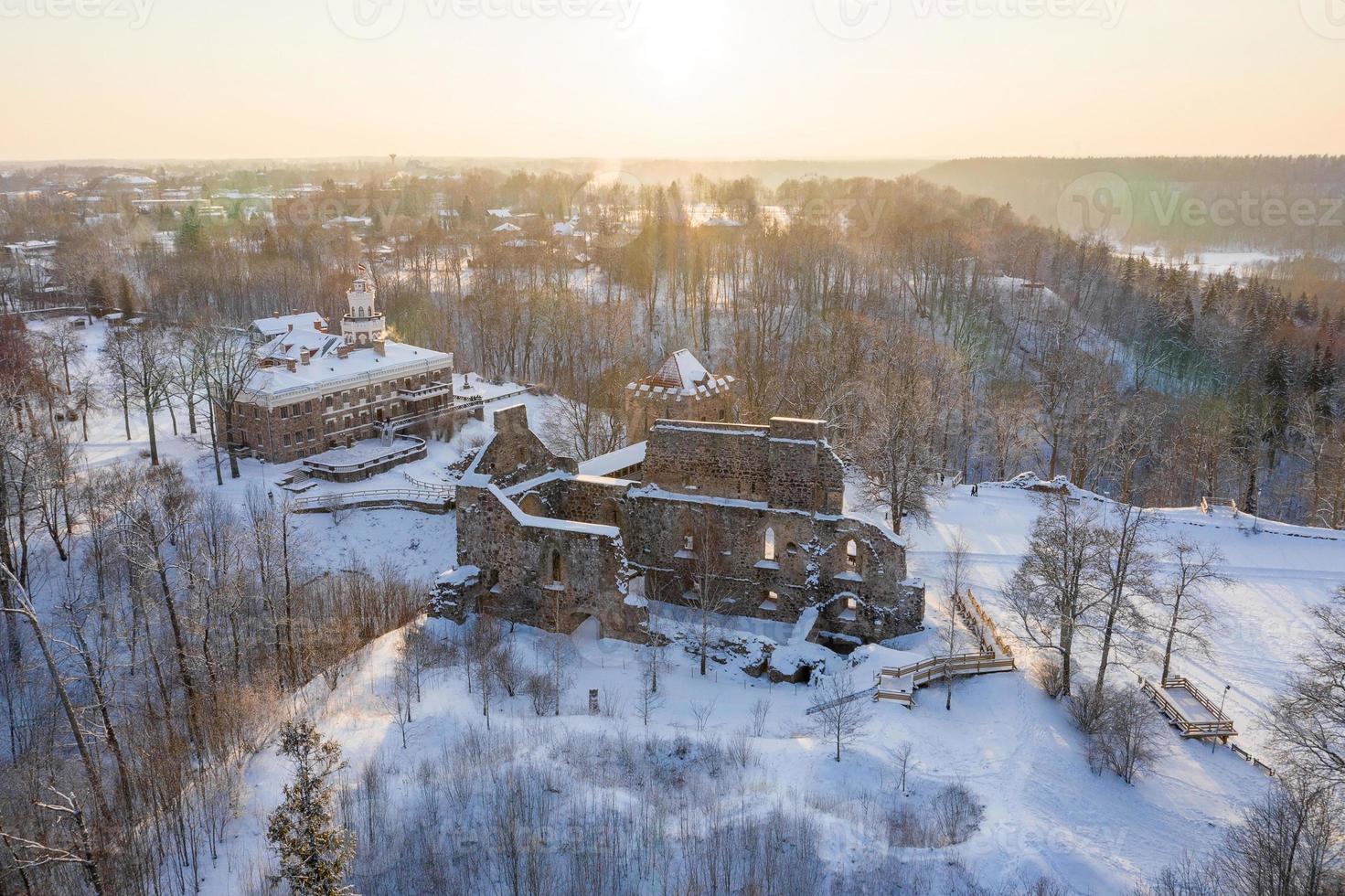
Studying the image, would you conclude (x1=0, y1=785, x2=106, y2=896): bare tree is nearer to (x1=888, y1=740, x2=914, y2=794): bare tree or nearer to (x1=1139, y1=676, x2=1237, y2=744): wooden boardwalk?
(x1=888, y1=740, x2=914, y2=794): bare tree

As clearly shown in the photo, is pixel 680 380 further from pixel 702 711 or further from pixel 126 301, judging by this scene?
pixel 126 301

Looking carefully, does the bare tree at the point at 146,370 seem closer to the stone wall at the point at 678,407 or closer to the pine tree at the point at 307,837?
the stone wall at the point at 678,407

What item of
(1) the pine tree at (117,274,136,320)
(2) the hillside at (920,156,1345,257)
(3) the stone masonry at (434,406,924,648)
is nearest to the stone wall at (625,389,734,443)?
(3) the stone masonry at (434,406,924,648)

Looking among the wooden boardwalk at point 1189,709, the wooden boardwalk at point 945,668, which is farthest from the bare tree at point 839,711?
the wooden boardwalk at point 1189,709

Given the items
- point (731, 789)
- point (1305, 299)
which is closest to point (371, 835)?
point (731, 789)

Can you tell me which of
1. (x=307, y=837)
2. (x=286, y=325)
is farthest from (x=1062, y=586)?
(x=286, y=325)

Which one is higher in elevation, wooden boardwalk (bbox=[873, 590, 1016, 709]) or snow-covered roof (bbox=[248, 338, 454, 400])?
snow-covered roof (bbox=[248, 338, 454, 400])
